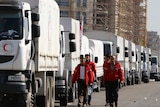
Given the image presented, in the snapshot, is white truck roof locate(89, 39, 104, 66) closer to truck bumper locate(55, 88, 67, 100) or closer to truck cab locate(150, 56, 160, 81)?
truck bumper locate(55, 88, 67, 100)

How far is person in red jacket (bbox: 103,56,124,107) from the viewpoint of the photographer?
2084cm

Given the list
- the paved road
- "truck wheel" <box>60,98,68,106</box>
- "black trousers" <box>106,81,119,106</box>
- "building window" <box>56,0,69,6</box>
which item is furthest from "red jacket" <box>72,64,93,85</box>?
"building window" <box>56,0,69,6</box>

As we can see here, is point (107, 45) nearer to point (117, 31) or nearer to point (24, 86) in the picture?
point (24, 86)

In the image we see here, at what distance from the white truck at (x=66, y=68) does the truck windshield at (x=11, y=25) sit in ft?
25.7

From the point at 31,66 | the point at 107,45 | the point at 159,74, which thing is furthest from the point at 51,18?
the point at 159,74

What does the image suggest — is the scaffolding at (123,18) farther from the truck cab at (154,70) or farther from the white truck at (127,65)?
the white truck at (127,65)

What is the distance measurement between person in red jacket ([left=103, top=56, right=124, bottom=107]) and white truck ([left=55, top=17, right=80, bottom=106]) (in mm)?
2078

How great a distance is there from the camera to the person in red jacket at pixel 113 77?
20844mm

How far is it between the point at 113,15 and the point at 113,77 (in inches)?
3547

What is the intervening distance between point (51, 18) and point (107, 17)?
308 ft

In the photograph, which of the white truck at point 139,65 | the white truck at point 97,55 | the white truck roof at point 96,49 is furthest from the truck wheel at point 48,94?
the white truck at point 139,65

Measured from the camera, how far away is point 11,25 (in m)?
14.7

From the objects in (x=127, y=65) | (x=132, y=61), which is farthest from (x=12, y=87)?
(x=132, y=61)

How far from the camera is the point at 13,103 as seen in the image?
51.3 feet
